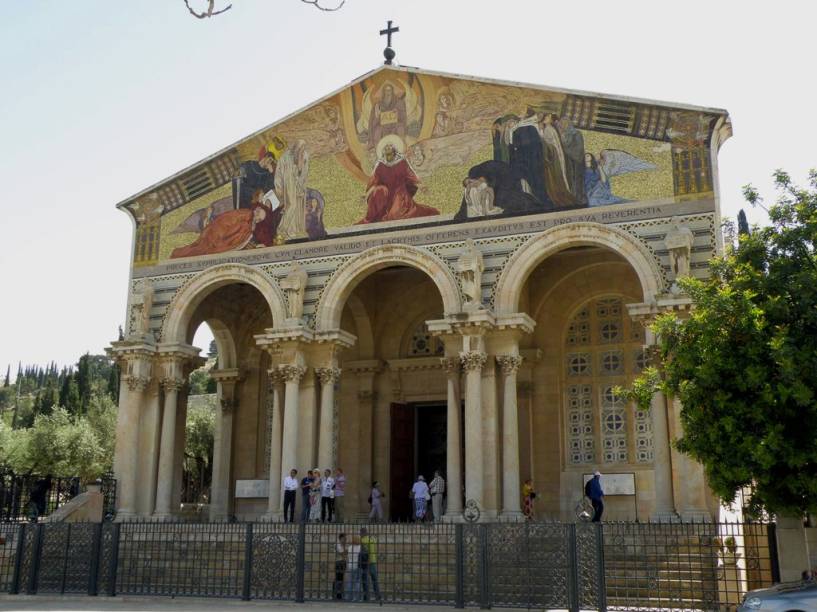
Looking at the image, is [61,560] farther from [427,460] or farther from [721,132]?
[721,132]

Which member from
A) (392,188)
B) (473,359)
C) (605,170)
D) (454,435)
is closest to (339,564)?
(454,435)

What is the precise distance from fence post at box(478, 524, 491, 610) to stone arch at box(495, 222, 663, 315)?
7.25 meters

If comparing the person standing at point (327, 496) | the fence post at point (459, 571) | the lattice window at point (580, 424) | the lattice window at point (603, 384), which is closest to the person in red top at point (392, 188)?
the lattice window at point (603, 384)

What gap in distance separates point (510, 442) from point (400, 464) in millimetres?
4884

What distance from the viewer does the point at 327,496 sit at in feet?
66.3

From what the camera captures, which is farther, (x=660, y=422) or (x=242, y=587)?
(x=660, y=422)

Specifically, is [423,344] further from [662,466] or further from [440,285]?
[662,466]

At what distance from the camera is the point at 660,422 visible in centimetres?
1822

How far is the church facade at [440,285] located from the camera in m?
19.5

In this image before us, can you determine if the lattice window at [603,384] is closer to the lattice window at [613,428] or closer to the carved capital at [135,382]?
the lattice window at [613,428]

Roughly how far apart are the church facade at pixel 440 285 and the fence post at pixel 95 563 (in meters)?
5.63

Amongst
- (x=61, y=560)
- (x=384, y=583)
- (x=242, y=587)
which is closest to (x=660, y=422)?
(x=384, y=583)

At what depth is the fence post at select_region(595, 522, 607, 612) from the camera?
12812mm

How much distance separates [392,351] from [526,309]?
4452mm
